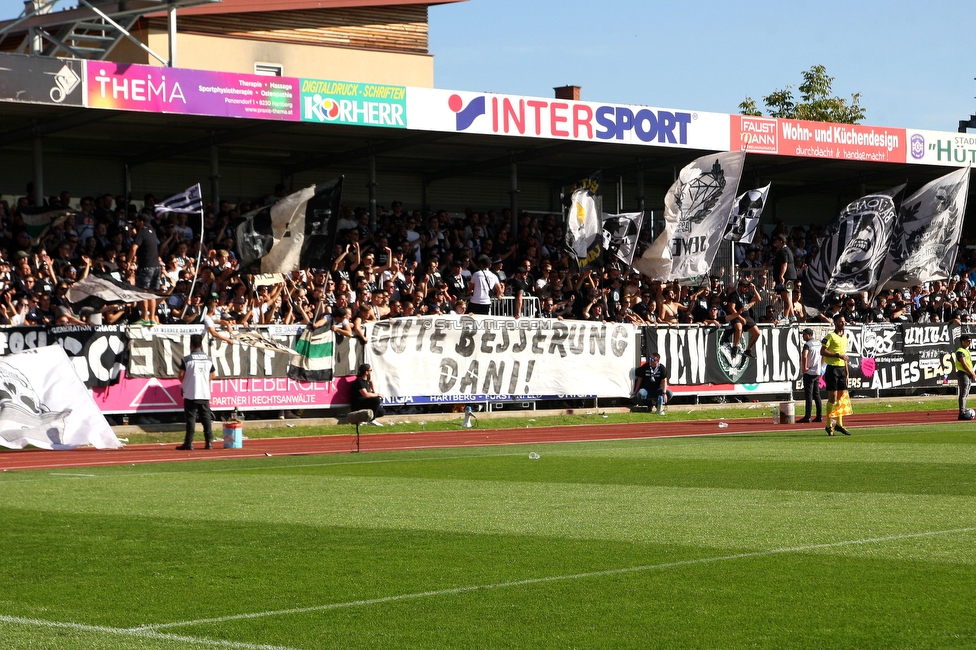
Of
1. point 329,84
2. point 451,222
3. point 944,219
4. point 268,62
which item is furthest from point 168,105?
point 944,219

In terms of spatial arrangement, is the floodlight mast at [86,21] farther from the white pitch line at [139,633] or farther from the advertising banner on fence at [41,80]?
the white pitch line at [139,633]

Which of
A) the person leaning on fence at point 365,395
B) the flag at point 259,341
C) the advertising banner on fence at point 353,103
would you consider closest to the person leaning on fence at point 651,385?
the person leaning on fence at point 365,395

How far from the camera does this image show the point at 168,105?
27672 millimetres

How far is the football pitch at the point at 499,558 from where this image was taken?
21.4 ft

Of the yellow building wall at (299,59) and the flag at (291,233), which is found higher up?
the yellow building wall at (299,59)

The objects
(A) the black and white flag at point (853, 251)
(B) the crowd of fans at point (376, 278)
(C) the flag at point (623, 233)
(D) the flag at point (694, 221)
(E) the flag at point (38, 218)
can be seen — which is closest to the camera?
(B) the crowd of fans at point (376, 278)

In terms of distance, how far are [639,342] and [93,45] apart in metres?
15.0

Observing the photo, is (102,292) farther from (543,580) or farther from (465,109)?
(543,580)

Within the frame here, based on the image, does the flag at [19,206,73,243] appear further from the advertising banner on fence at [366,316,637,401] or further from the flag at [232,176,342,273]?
the advertising banner on fence at [366,316,637,401]

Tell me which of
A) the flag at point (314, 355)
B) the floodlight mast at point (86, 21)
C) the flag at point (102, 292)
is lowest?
the flag at point (314, 355)

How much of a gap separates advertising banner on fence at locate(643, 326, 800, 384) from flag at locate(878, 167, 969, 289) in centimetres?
279

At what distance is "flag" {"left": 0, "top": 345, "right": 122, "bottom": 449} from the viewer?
65.7 ft

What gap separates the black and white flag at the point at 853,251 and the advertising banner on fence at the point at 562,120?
5.13 m

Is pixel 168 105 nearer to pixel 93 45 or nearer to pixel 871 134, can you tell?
pixel 93 45
